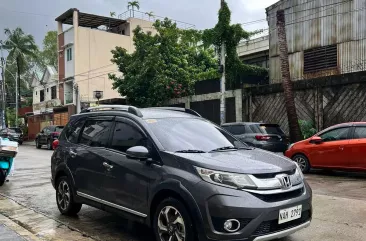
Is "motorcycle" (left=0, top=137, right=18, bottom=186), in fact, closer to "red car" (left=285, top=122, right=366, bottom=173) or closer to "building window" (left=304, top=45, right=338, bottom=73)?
"red car" (left=285, top=122, right=366, bottom=173)

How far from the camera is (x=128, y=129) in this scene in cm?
511

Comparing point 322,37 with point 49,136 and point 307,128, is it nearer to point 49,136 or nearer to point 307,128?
point 307,128

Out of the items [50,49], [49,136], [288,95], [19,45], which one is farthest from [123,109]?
[50,49]

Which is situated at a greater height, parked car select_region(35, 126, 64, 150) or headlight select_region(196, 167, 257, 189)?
headlight select_region(196, 167, 257, 189)

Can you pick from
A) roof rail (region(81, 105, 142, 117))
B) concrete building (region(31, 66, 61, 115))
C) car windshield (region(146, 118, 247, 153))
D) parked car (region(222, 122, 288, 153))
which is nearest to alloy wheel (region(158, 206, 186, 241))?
car windshield (region(146, 118, 247, 153))

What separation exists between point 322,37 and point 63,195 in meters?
15.6

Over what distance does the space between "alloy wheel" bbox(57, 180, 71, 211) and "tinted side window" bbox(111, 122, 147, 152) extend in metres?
1.58

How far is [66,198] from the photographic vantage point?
20.7 feet

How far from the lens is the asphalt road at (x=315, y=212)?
16.8 ft

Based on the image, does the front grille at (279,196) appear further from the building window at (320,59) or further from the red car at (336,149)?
the building window at (320,59)

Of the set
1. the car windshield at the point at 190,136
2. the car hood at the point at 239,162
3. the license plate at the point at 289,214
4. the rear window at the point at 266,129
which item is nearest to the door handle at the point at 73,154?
the car windshield at the point at 190,136

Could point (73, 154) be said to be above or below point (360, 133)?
below

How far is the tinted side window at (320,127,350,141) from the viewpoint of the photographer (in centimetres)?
994

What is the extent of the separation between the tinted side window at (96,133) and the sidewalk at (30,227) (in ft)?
4.21
